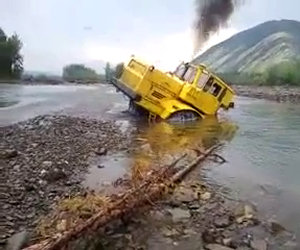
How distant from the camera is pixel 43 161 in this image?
12.1 meters

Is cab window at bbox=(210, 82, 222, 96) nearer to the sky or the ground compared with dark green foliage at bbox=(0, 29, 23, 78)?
nearer to the sky

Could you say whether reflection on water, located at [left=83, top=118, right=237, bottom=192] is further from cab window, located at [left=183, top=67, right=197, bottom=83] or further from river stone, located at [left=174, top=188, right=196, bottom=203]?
cab window, located at [left=183, top=67, right=197, bottom=83]

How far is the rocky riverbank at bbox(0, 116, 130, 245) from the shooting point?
835 centimetres

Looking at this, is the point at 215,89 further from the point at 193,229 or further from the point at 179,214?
the point at 193,229

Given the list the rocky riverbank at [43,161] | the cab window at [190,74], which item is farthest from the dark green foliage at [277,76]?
the rocky riverbank at [43,161]

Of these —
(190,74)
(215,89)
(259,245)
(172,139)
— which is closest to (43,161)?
(259,245)

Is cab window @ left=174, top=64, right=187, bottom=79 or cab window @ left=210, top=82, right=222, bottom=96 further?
cab window @ left=174, top=64, right=187, bottom=79

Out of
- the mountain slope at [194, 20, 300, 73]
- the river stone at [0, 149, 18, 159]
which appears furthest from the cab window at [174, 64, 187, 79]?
the mountain slope at [194, 20, 300, 73]

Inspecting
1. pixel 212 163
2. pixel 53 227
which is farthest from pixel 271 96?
pixel 53 227

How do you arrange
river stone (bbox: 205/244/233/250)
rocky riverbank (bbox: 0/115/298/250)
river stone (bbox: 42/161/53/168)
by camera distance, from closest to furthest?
river stone (bbox: 205/244/233/250)
rocky riverbank (bbox: 0/115/298/250)
river stone (bbox: 42/161/53/168)

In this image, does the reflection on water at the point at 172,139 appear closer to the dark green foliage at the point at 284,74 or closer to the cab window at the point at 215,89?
the cab window at the point at 215,89

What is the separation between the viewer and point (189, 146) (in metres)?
16.5

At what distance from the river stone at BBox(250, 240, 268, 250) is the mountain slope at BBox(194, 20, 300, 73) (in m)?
109

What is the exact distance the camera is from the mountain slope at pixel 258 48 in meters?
127
